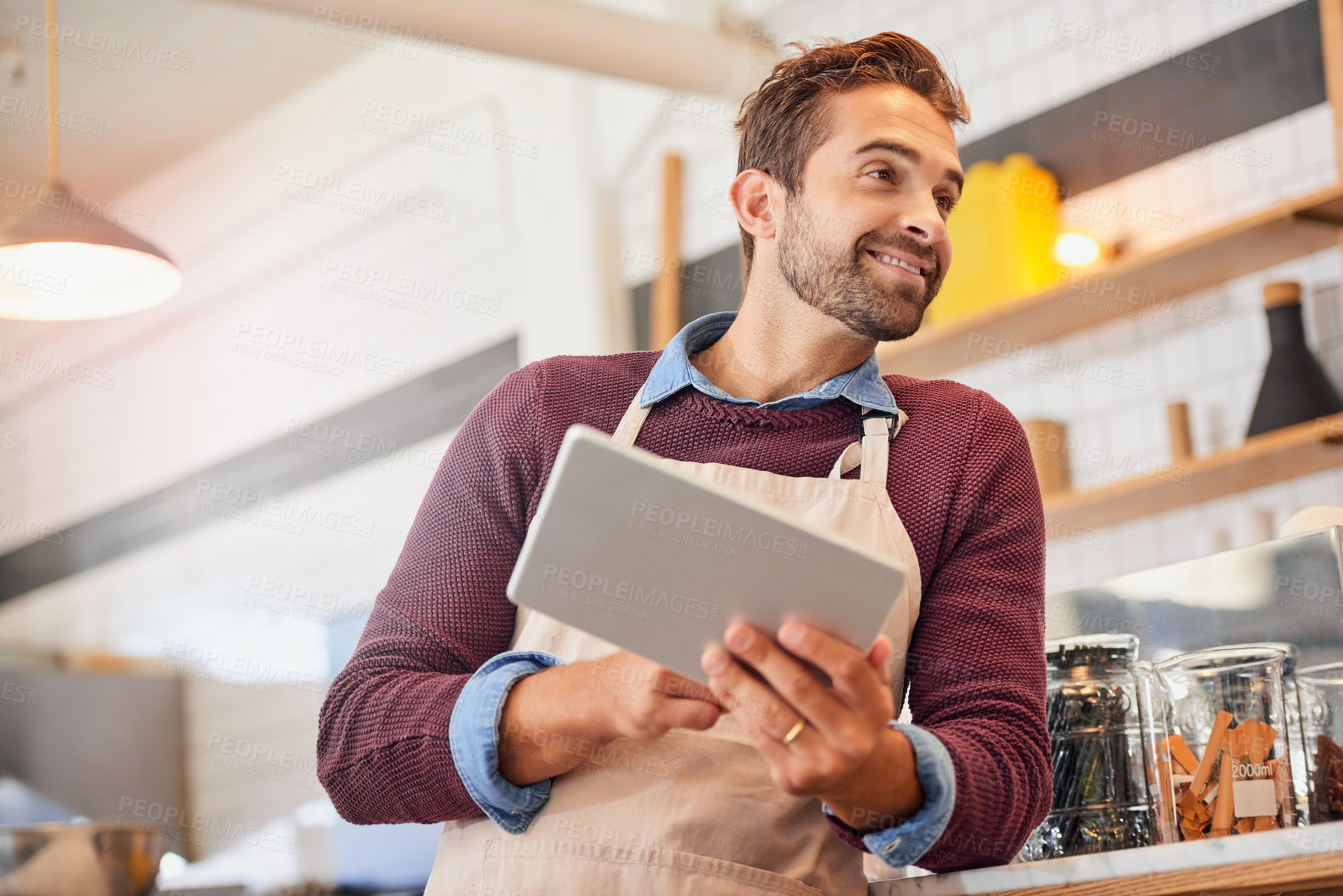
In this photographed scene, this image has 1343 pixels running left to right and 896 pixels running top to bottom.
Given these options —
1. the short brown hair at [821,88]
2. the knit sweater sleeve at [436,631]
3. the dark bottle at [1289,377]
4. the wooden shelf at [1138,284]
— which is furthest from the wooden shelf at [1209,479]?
the knit sweater sleeve at [436,631]

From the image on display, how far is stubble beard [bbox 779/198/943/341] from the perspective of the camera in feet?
5.06

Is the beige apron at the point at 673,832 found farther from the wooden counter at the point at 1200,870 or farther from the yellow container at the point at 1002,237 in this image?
the yellow container at the point at 1002,237

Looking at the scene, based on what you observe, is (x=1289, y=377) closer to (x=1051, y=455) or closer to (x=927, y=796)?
(x=1051, y=455)

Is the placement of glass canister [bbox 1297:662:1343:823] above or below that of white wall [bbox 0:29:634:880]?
below

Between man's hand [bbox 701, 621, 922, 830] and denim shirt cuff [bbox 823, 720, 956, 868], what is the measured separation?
0.33ft

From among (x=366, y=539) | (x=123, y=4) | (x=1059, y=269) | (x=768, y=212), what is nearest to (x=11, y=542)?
(x=366, y=539)

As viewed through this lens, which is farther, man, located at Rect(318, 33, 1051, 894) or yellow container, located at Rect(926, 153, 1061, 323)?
yellow container, located at Rect(926, 153, 1061, 323)

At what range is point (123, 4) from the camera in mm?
4504

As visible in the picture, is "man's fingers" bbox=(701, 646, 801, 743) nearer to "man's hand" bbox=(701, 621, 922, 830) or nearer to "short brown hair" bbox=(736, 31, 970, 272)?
"man's hand" bbox=(701, 621, 922, 830)

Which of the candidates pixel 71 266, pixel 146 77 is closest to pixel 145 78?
pixel 146 77

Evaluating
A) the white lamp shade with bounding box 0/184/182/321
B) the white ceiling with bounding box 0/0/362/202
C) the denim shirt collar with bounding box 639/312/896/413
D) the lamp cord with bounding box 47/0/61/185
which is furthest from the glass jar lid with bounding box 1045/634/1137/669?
the white ceiling with bounding box 0/0/362/202

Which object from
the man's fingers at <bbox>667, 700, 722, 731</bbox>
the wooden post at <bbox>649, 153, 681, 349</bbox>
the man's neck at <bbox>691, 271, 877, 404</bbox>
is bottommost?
the man's fingers at <bbox>667, 700, 722, 731</bbox>

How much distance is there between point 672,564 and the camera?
3.28 ft

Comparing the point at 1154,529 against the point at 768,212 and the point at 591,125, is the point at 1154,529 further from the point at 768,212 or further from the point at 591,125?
the point at 591,125
